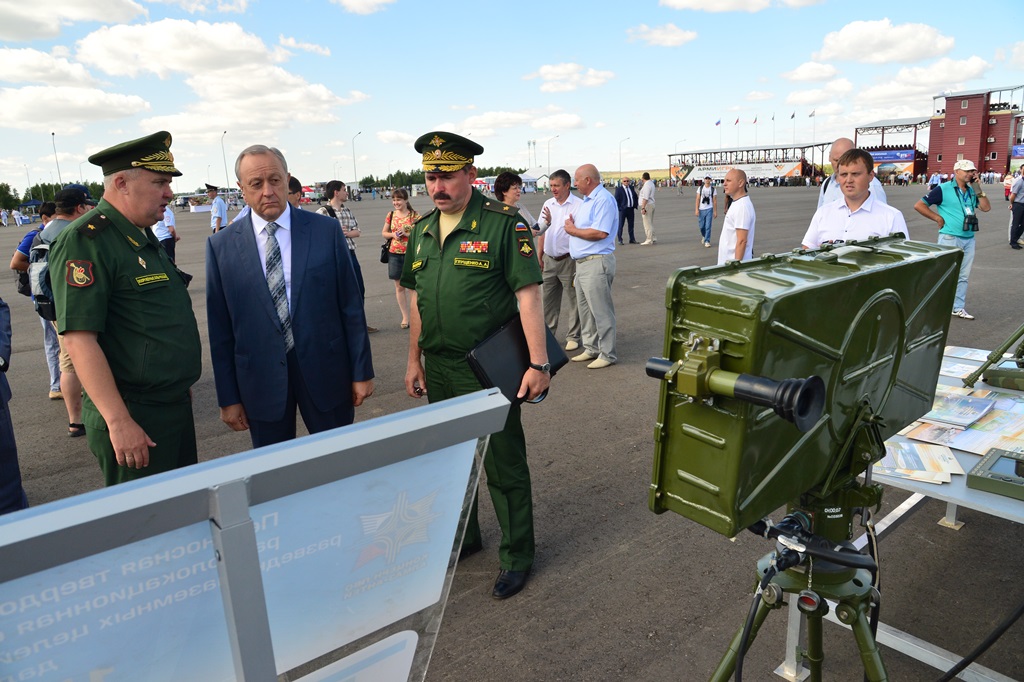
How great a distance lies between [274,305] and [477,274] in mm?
869

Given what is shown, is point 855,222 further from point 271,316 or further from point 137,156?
point 137,156

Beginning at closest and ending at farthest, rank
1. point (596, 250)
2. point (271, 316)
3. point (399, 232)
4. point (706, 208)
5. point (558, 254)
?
point (271, 316) < point (596, 250) < point (558, 254) < point (399, 232) < point (706, 208)

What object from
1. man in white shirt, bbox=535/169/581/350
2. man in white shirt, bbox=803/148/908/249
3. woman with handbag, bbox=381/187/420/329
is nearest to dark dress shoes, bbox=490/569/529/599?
man in white shirt, bbox=803/148/908/249

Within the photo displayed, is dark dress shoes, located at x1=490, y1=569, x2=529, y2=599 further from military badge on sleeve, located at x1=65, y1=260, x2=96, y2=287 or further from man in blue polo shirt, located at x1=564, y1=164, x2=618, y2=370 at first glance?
man in blue polo shirt, located at x1=564, y1=164, x2=618, y2=370

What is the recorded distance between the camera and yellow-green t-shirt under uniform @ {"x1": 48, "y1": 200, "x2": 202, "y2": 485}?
2.39m

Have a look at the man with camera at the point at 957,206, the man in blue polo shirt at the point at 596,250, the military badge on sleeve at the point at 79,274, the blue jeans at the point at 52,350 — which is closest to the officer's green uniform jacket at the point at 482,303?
the military badge on sleeve at the point at 79,274

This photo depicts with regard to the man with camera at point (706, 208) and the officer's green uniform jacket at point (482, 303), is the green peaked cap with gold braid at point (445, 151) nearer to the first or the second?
the officer's green uniform jacket at point (482, 303)

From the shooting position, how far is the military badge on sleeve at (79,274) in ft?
7.78

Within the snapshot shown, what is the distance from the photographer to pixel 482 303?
300 cm

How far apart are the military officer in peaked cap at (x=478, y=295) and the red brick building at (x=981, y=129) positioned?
83370mm

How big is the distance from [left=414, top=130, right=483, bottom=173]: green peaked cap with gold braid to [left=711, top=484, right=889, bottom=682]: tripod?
6.50ft

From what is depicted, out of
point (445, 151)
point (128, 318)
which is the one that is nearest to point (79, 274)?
point (128, 318)

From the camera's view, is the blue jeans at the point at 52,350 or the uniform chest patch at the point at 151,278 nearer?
the uniform chest patch at the point at 151,278

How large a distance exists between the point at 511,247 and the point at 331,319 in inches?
33.4
